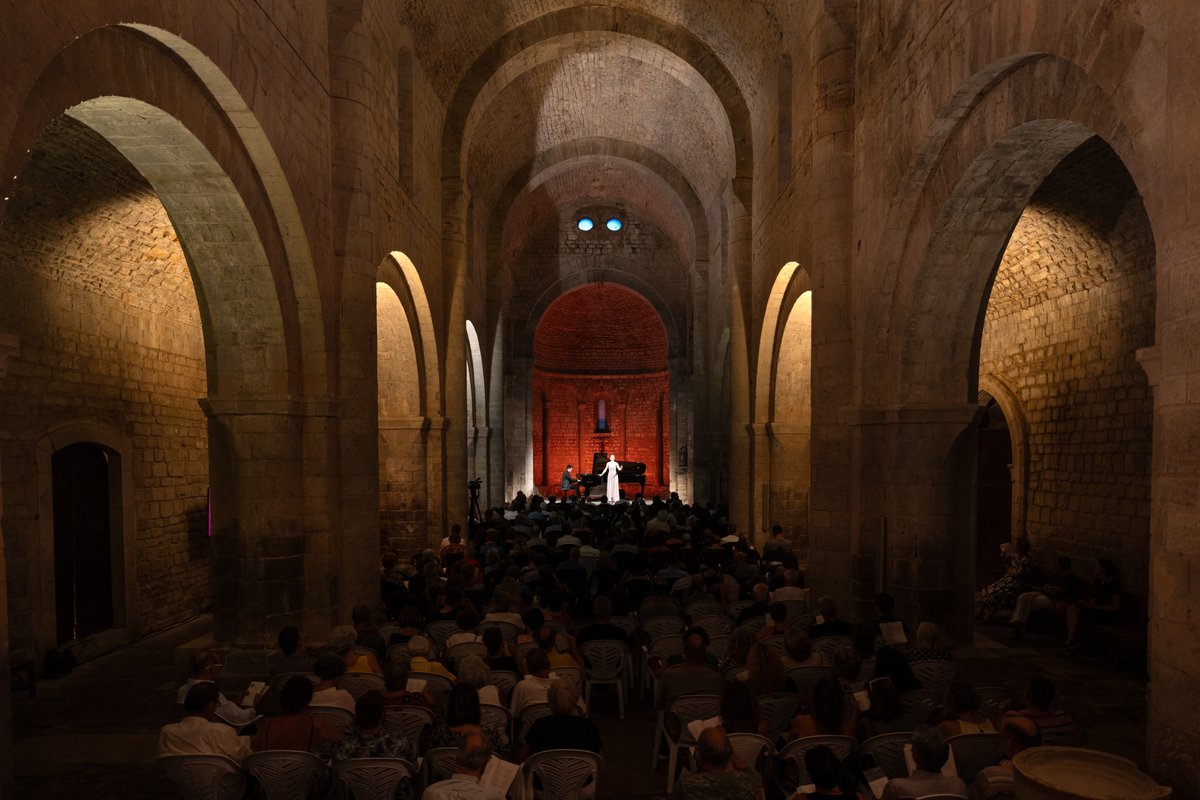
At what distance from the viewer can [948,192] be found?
697 centimetres

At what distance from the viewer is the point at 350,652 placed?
227 inches

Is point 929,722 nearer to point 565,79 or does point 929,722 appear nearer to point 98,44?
point 98,44

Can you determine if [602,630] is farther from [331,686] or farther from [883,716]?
[883,716]

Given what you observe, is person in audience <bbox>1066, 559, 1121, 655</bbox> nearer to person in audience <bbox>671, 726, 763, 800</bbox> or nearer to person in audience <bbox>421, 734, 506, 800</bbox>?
person in audience <bbox>671, 726, 763, 800</bbox>

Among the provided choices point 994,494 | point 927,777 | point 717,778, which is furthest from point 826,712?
point 994,494

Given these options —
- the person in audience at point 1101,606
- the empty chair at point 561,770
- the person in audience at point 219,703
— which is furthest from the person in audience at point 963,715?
the person in audience at point 1101,606

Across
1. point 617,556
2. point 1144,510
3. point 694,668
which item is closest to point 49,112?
point 694,668

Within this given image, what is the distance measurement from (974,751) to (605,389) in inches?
1095

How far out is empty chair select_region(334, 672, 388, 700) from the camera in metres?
5.38

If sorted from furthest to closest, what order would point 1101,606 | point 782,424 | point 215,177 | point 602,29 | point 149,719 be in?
point 602,29, point 782,424, point 1101,606, point 149,719, point 215,177

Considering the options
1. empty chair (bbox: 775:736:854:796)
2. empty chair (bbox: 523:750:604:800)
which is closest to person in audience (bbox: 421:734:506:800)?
empty chair (bbox: 523:750:604:800)

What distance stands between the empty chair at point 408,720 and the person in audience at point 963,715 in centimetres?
287

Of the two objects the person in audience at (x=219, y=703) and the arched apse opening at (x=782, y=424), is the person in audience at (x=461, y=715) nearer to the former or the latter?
the person in audience at (x=219, y=703)

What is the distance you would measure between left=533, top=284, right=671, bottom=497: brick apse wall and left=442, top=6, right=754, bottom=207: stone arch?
15.6 meters
